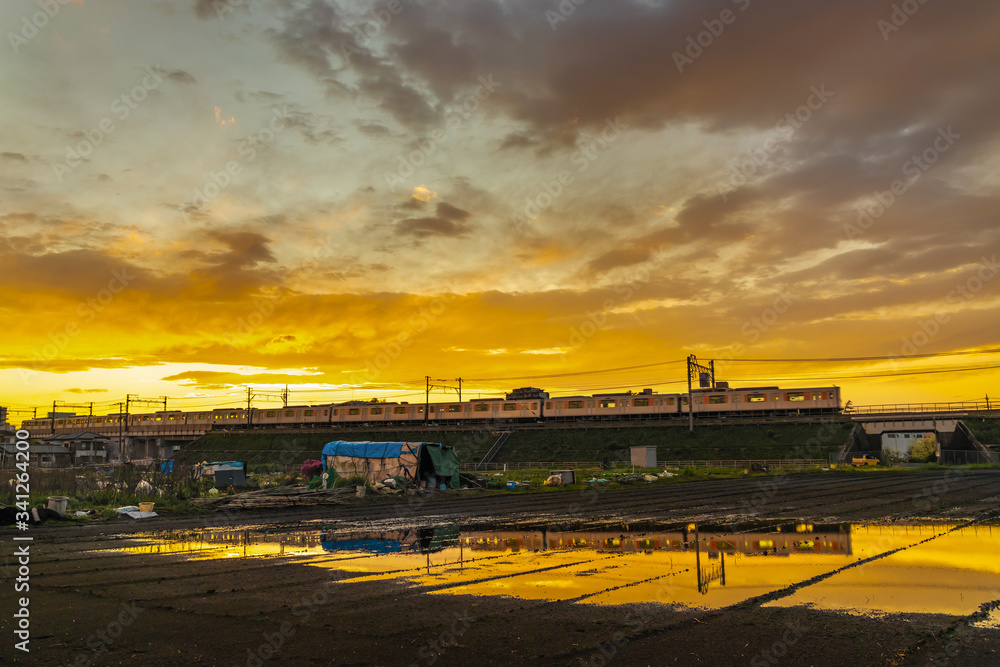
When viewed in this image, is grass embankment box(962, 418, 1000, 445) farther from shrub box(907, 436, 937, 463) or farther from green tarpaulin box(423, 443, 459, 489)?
green tarpaulin box(423, 443, 459, 489)

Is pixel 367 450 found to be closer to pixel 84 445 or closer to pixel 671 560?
pixel 671 560

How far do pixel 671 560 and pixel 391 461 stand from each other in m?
23.3

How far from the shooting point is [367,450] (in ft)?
112

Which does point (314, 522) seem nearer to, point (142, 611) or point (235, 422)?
point (142, 611)

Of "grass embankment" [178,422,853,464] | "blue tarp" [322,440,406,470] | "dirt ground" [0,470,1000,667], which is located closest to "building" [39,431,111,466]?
"grass embankment" [178,422,853,464]

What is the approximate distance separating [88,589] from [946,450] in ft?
230

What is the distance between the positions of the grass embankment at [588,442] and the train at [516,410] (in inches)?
139

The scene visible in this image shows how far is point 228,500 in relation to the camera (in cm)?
2564

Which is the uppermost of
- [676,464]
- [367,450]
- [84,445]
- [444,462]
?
[367,450]

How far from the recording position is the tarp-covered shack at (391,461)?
109ft

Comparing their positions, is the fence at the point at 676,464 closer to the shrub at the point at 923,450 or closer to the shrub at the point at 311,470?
the shrub at the point at 923,450

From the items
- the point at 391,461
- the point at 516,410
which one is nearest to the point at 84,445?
the point at 516,410

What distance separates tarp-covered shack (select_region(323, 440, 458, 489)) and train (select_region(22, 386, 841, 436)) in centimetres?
4134

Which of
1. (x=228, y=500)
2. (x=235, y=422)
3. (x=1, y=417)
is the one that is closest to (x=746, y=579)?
(x=228, y=500)
